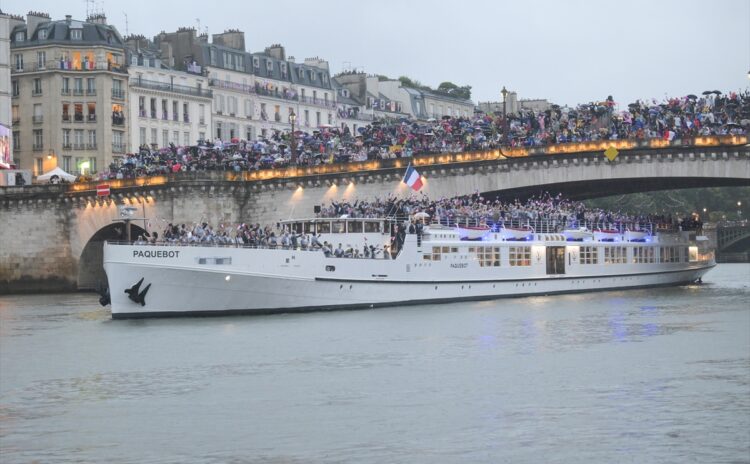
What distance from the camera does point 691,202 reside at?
169875mm

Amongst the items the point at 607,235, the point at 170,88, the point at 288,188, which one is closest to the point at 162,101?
the point at 170,88

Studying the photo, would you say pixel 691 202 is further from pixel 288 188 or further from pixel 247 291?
pixel 247 291

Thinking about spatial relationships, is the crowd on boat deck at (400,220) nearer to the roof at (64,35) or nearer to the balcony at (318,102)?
the roof at (64,35)

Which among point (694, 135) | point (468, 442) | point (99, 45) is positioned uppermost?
point (99, 45)

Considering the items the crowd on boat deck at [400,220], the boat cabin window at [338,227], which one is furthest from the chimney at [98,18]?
the boat cabin window at [338,227]

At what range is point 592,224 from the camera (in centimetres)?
8138

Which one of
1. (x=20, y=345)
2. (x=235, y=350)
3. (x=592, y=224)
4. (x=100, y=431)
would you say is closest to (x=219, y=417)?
(x=100, y=431)

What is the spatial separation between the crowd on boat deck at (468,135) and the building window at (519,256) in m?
10.1

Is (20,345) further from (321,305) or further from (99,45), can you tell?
(99,45)

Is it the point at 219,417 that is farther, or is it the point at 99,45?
the point at 99,45

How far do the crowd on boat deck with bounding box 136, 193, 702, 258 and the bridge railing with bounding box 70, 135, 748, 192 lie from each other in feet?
7.93

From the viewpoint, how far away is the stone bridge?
8144 cm

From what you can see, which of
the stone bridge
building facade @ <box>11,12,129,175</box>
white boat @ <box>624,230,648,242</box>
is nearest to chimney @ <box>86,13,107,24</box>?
building facade @ <box>11,12,129,175</box>

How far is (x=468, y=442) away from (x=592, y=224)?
48639mm
